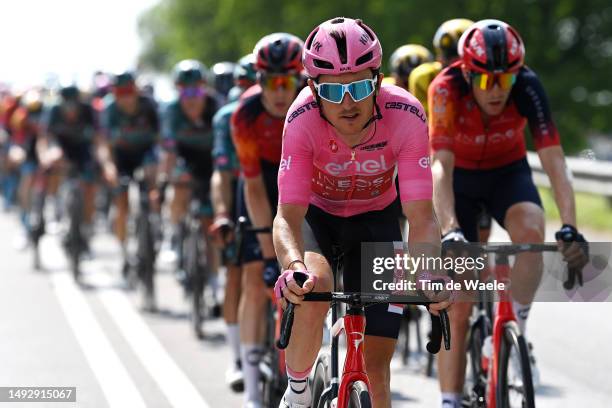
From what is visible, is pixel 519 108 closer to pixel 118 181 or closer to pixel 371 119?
pixel 371 119

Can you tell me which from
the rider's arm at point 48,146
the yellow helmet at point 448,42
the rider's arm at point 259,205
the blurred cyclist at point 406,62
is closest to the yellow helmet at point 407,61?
the blurred cyclist at point 406,62

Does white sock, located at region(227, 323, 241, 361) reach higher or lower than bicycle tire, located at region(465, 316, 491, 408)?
higher

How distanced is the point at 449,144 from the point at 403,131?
1.49 m

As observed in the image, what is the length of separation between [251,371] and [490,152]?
1.96 m

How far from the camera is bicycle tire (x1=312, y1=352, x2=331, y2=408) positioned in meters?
5.66

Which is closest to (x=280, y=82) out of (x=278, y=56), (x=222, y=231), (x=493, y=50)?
(x=278, y=56)

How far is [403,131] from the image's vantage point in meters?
5.34

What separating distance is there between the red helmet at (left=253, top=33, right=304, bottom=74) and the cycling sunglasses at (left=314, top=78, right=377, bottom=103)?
2267 millimetres

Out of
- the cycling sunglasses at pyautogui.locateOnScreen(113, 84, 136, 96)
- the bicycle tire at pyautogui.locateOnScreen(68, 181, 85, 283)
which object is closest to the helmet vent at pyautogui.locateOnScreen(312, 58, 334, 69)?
the cycling sunglasses at pyautogui.locateOnScreen(113, 84, 136, 96)

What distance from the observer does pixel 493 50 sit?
→ 6426 millimetres

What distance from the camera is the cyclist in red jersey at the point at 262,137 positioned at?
24.6 ft

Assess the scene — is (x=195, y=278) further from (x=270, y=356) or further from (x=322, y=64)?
(x=322, y=64)

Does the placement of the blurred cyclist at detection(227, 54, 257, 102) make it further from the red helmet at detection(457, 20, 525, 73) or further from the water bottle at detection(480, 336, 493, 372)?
the water bottle at detection(480, 336, 493, 372)
